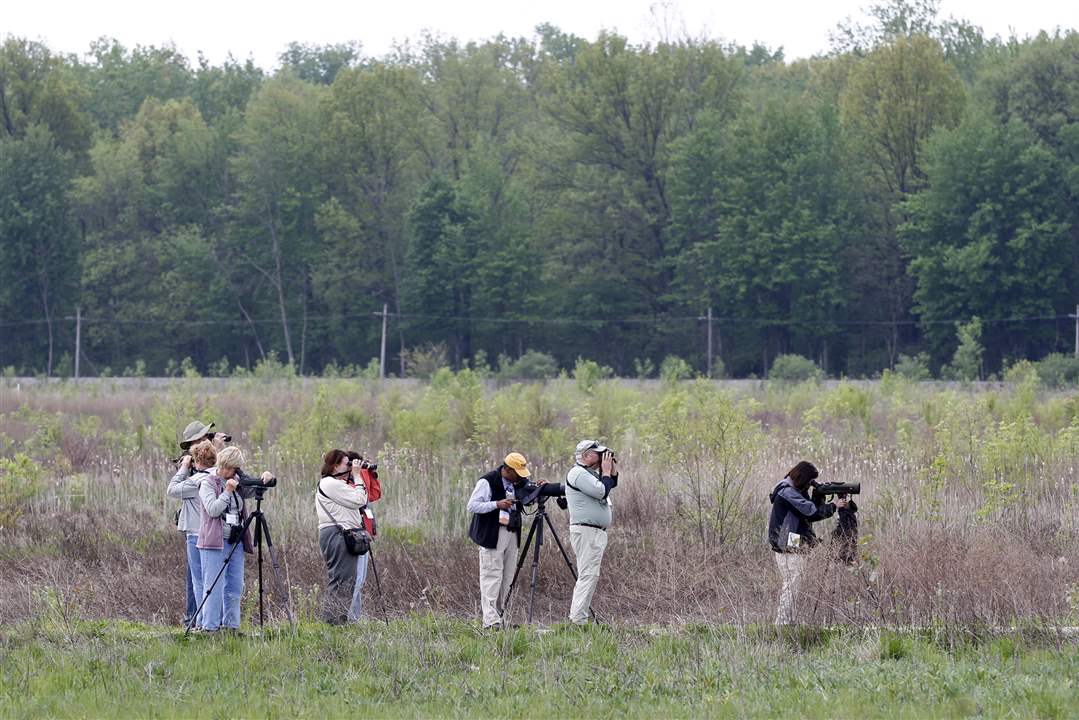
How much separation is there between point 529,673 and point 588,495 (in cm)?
273

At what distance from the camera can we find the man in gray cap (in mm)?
13789

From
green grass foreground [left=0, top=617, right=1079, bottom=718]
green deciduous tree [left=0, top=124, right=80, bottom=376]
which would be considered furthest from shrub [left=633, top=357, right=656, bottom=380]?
green grass foreground [left=0, top=617, right=1079, bottom=718]

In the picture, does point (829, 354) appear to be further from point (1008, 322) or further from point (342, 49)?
point (342, 49)

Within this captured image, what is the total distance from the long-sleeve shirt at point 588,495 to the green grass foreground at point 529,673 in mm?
1114

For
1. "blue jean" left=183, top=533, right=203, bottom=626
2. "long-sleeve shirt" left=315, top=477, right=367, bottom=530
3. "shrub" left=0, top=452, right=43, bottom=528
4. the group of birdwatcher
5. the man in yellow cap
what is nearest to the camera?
the group of birdwatcher

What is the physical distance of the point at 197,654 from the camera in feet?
39.6

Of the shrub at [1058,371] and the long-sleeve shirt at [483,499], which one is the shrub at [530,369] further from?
the long-sleeve shirt at [483,499]

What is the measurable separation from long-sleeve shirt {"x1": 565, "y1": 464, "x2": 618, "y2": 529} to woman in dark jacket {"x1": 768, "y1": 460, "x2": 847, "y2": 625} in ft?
4.99

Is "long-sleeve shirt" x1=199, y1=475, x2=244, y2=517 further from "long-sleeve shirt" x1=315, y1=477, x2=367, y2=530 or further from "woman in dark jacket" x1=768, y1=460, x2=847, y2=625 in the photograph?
"woman in dark jacket" x1=768, y1=460, x2=847, y2=625

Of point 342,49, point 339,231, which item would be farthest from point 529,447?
point 342,49

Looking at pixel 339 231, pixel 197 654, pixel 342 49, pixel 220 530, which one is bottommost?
pixel 197 654

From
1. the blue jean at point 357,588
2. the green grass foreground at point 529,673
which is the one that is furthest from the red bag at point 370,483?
the green grass foreground at point 529,673

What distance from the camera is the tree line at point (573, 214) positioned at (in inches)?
2274

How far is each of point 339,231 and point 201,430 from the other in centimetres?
5474
